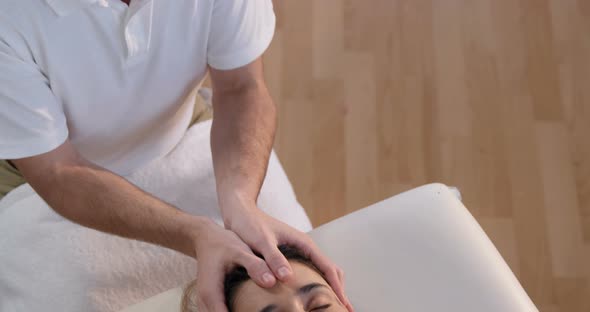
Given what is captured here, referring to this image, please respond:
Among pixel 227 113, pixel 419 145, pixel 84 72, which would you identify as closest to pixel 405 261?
pixel 227 113

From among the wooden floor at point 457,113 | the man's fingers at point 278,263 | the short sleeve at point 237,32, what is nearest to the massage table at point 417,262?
the man's fingers at point 278,263

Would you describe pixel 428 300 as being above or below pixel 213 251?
below

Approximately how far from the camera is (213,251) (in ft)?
3.71

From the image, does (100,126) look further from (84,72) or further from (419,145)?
(419,145)

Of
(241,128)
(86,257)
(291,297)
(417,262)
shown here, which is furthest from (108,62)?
(417,262)

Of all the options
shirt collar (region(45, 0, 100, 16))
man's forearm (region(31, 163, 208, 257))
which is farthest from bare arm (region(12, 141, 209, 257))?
shirt collar (region(45, 0, 100, 16))

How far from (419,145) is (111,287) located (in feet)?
3.73

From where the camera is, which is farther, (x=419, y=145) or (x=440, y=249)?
(x=419, y=145)

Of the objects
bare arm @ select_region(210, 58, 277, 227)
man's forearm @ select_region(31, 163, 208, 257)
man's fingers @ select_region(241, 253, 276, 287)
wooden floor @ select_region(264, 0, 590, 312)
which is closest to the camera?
man's fingers @ select_region(241, 253, 276, 287)

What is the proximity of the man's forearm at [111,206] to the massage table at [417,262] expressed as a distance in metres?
0.15

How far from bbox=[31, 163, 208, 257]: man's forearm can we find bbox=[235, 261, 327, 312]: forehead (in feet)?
0.50

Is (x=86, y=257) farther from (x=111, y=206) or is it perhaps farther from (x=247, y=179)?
(x=247, y=179)

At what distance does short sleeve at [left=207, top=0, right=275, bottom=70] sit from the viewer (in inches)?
52.4

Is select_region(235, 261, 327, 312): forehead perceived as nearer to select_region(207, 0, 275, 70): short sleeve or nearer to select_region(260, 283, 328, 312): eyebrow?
select_region(260, 283, 328, 312): eyebrow
